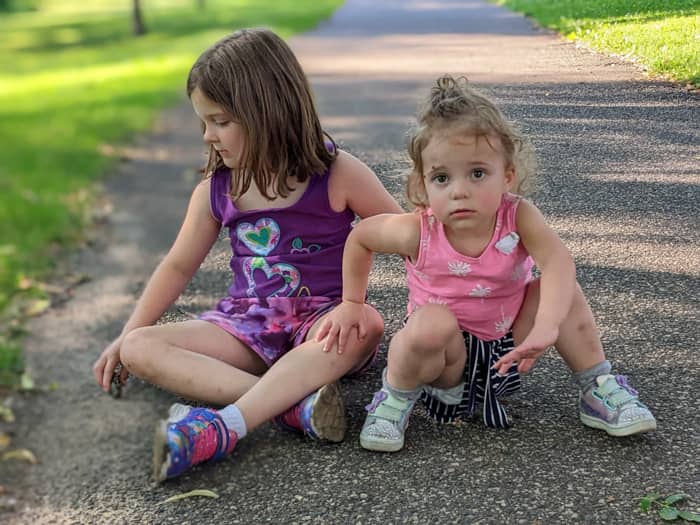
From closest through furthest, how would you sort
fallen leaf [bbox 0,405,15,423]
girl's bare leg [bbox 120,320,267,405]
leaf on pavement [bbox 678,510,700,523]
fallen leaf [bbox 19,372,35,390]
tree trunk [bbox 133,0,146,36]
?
leaf on pavement [bbox 678,510,700,523] → girl's bare leg [bbox 120,320,267,405] → fallen leaf [bbox 0,405,15,423] → fallen leaf [bbox 19,372,35,390] → tree trunk [bbox 133,0,146,36]

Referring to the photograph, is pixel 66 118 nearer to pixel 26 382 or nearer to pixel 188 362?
pixel 26 382

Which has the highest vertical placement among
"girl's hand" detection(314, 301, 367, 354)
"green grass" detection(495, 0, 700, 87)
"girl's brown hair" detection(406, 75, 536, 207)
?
"green grass" detection(495, 0, 700, 87)

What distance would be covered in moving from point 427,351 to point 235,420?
0.45 meters

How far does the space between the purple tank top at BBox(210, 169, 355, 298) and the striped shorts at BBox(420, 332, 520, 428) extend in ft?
1.57

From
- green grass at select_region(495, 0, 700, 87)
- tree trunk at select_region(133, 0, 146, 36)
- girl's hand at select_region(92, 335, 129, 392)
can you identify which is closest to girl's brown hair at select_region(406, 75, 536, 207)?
green grass at select_region(495, 0, 700, 87)

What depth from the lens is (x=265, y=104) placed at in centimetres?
225

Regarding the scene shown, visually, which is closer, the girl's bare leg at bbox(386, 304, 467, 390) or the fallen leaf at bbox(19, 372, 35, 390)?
the girl's bare leg at bbox(386, 304, 467, 390)

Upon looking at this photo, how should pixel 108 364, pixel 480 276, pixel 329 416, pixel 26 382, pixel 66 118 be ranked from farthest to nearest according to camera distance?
1. pixel 66 118
2. pixel 26 382
3. pixel 108 364
4. pixel 329 416
5. pixel 480 276

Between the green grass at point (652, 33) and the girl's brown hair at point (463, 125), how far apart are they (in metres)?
0.35

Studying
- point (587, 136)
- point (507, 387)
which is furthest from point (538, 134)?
point (507, 387)

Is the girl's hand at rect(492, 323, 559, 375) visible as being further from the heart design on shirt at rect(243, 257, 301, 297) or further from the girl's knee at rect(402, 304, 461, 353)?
the heart design on shirt at rect(243, 257, 301, 297)

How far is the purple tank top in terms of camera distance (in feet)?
7.72

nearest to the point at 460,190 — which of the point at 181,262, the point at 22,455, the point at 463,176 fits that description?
the point at 463,176

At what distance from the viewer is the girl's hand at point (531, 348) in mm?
1757
